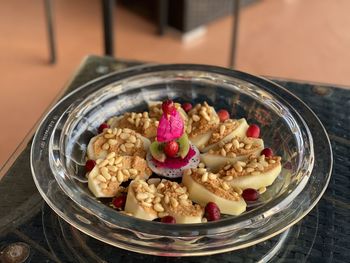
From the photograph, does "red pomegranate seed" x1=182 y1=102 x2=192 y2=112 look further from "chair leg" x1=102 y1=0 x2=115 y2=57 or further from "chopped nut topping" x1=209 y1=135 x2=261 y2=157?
"chair leg" x1=102 y1=0 x2=115 y2=57

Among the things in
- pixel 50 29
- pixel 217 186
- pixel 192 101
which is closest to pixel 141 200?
pixel 217 186

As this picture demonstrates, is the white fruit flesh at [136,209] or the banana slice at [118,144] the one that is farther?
the banana slice at [118,144]

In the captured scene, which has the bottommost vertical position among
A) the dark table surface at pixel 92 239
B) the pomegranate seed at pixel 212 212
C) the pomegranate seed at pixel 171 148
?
the dark table surface at pixel 92 239

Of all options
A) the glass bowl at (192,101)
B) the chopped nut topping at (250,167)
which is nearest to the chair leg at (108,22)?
the glass bowl at (192,101)

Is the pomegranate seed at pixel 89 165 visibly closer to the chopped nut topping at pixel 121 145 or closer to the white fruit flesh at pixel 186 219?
the chopped nut topping at pixel 121 145

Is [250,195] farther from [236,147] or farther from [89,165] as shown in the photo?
[89,165]

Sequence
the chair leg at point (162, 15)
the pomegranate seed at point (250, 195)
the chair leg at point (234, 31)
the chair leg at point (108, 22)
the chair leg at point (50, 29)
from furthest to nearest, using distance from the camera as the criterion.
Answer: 1. the chair leg at point (162, 15)
2. the chair leg at point (50, 29)
3. the chair leg at point (234, 31)
4. the chair leg at point (108, 22)
5. the pomegranate seed at point (250, 195)

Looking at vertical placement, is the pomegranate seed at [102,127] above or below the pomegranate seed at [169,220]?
below

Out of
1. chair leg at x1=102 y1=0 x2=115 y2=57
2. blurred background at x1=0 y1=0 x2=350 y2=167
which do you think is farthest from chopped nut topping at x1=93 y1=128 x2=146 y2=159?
blurred background at x1=0 y1=0 x2=350 y2=167
